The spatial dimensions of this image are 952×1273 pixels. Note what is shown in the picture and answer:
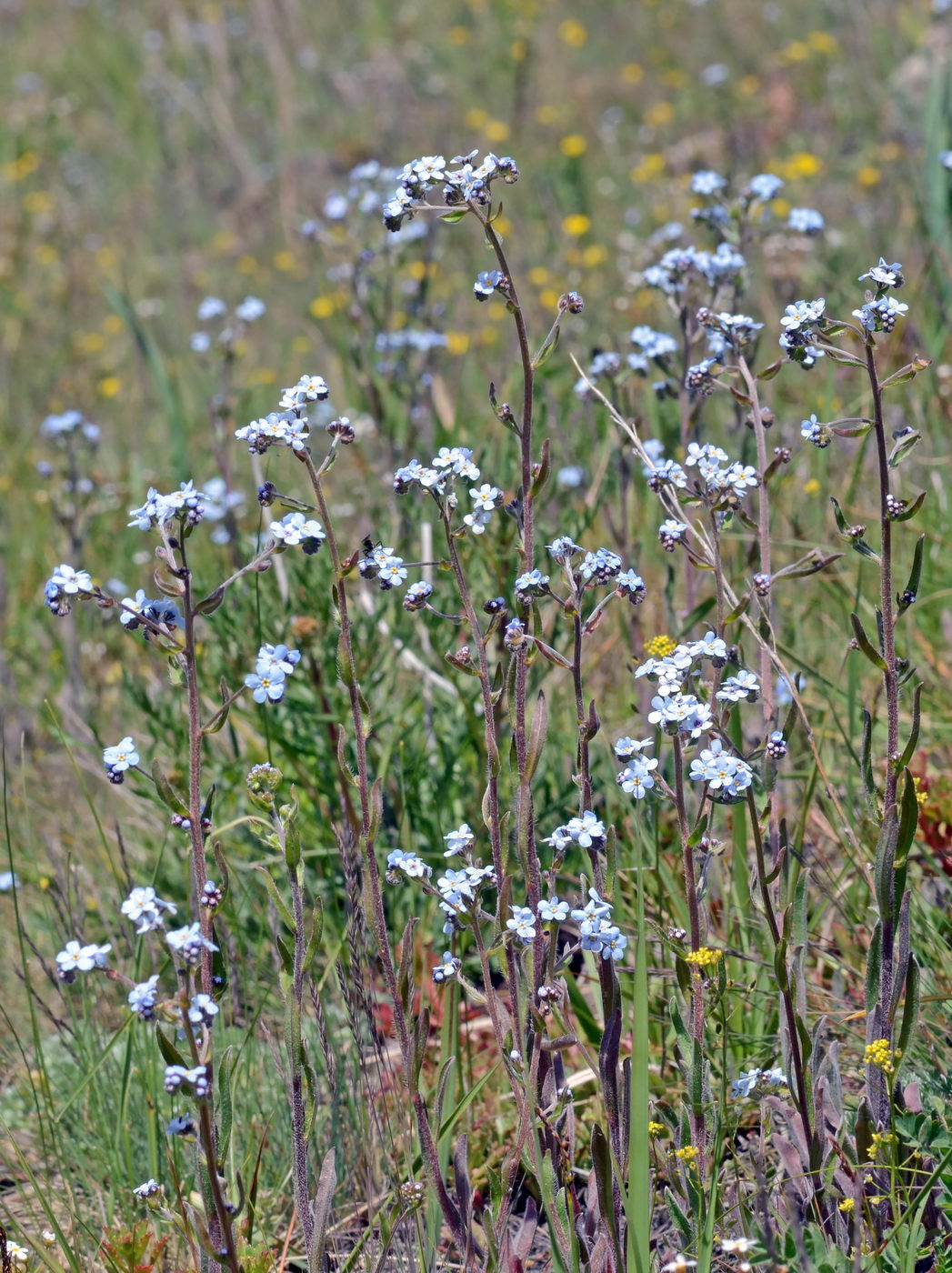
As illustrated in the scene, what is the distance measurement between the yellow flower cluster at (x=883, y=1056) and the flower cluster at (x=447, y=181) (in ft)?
3.97

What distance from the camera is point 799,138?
22.6 feet

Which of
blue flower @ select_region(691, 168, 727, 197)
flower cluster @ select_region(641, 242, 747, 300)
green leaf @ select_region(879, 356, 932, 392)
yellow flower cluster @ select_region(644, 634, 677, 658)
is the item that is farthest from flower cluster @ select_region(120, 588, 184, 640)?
blue flower @ select_region(691, 168, 727, 197)

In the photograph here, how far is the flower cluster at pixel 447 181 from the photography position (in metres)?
1.66

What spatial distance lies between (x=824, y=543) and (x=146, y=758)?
1.78 metres

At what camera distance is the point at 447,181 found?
168cm

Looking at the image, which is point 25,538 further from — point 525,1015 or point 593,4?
point 593,4

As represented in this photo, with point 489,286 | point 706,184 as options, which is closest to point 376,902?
point 489,286

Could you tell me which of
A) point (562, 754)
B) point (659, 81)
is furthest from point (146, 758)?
point (659, 81)

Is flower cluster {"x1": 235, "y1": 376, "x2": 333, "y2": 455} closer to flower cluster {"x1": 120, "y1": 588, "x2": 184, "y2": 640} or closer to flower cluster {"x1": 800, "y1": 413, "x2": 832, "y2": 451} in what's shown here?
flower cluster {"x1": 120, "y1": 588, "x2": 184, "y2": 640}

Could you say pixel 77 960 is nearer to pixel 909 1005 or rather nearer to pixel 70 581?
pixel 70 581

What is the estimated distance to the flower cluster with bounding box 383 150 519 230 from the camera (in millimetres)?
1657

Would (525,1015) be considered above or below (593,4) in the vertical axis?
below

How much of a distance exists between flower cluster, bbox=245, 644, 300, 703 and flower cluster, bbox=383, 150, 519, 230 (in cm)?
57

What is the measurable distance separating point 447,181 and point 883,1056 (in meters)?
1.27
